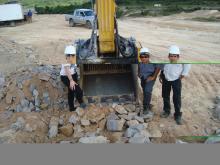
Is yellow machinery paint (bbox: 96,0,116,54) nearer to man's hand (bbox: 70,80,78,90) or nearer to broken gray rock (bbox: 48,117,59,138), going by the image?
man's hand (bbox: 70,80,78,90)

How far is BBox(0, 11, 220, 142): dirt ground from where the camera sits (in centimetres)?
837

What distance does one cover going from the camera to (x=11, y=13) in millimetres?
21781

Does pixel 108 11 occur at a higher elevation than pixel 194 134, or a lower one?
higher

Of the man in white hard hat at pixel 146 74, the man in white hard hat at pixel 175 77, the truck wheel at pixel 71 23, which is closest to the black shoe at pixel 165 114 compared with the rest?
the man in white hard hat at pixel 175 77

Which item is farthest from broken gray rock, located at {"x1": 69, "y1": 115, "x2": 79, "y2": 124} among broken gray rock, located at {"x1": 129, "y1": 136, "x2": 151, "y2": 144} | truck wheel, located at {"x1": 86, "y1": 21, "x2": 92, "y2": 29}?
truck wheel, located at {"x1": 86, "y1": 21, "x2": 92, "y2": 29}

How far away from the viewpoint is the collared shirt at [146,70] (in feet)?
26.6

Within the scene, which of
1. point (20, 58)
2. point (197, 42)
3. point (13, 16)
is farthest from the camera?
point (13, 16)

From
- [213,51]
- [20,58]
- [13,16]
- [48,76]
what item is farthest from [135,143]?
[13,16]

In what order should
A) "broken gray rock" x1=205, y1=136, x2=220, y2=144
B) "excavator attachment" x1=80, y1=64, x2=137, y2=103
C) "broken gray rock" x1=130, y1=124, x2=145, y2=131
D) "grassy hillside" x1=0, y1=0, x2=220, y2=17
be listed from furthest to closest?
"grassy hillside" x1=0, y1=0, x2=220, y2=17 → "excavator attachment" x1=80, y1=64, x2=137, y2=103 → "broken gray rock" x1=130, y1=124, x2=145, y2=131 → "broken gray rock" x1=205, y1=136, x2=220, y2=144

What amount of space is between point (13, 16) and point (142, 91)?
15.1 metres

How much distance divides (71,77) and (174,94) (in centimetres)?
215

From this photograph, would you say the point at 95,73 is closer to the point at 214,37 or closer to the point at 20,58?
the point at 20,58

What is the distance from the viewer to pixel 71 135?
7.83m

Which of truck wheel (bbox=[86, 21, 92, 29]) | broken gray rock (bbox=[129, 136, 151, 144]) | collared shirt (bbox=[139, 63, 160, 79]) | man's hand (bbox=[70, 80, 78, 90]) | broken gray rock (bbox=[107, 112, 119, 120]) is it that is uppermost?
collared shirt (bbox=[139, 63, 160, 79])
